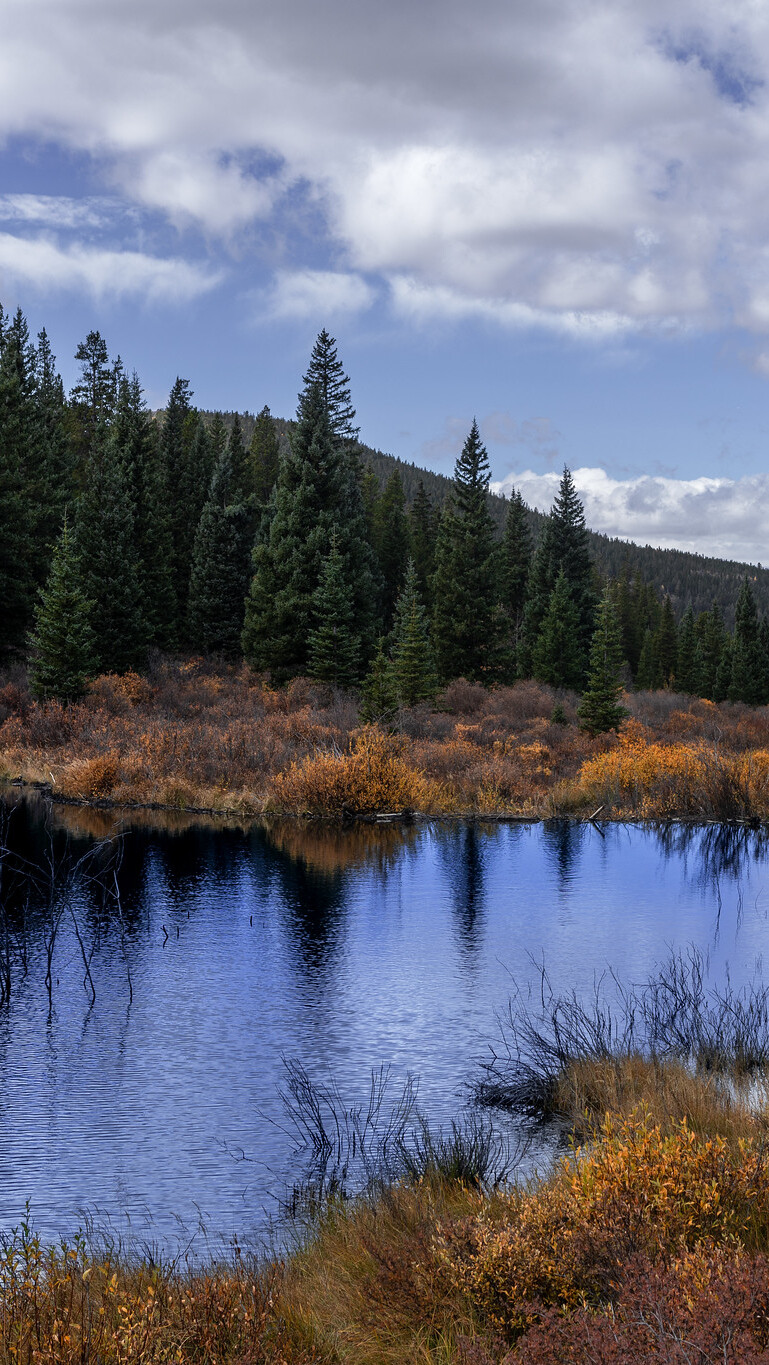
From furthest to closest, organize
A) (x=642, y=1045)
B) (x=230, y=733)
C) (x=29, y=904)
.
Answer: (x=230, y=733) < (x=29, y=904) < (x=642, y=1045)

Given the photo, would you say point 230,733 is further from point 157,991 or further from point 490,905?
point 157,991

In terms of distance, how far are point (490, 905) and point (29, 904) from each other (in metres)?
8.78

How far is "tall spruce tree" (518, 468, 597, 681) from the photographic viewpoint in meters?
72.5

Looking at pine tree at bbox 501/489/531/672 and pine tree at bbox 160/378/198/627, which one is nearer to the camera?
pine tree at bbox 160/378/198/627

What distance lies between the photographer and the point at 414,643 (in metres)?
45.4

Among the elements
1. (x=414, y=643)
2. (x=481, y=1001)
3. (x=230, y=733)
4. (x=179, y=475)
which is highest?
(x=179, y=475)

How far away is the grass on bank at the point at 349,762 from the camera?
31734 millimetres

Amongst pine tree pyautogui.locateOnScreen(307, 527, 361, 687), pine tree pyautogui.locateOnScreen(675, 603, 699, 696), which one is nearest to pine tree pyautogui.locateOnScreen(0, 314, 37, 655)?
pine tree pyautogui.locateOnScreen(307, 527, 361, 687)

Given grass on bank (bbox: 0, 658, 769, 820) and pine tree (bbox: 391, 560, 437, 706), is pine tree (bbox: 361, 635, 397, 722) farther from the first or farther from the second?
pine tree (bbox: 391, 560, 437, 706)

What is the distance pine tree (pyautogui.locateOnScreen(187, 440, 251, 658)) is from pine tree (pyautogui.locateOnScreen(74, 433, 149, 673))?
10043 mm

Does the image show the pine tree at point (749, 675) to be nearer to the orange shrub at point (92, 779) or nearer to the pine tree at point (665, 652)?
the pine tree at point (665, 652)

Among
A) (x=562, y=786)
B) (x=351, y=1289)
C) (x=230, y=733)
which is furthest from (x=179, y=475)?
(x=351, y=1289)

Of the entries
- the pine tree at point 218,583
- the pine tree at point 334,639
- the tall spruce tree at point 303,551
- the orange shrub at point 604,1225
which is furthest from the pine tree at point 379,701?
the orange shrub at point 604,1225

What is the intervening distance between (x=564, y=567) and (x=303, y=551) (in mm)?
25886
